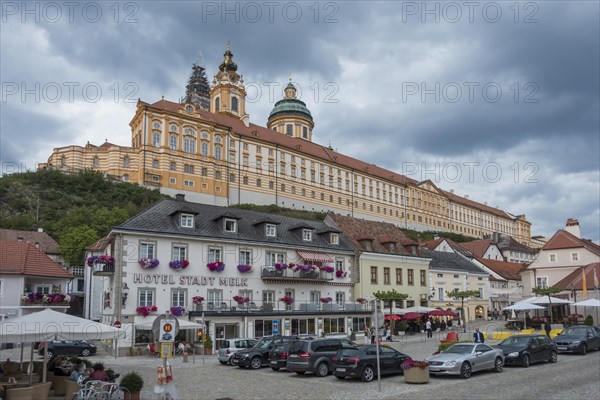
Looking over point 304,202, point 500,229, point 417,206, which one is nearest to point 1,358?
point 304,202

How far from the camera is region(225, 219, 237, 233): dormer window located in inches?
1655

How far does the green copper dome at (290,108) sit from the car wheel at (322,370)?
11609cm

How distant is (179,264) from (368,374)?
19.5m

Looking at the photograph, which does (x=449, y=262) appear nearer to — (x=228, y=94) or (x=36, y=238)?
(x=36, y=238)

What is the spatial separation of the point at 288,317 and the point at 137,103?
61.8 metres

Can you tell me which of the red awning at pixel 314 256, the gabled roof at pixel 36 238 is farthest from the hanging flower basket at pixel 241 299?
the gabled roof at pixel 36 238

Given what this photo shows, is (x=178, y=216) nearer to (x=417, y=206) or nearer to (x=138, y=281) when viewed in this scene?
(x=138, y=281)

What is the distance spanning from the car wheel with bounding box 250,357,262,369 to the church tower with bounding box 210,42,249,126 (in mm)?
97814

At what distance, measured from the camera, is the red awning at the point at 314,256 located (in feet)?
146

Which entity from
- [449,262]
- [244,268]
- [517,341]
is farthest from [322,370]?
[449,262]

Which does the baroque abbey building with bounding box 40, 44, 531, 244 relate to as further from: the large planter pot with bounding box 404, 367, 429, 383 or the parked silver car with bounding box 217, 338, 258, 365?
the large planter pot with bounding box 404, 367, 429, 383

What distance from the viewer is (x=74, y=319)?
16.2 metres

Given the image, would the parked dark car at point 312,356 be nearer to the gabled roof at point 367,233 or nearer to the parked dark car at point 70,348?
the parked dark car at point 70,348

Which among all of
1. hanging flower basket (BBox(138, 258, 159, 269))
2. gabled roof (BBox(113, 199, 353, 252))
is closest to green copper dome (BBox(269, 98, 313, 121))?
gabled roof (BBox(113, 199, 353, 252))
